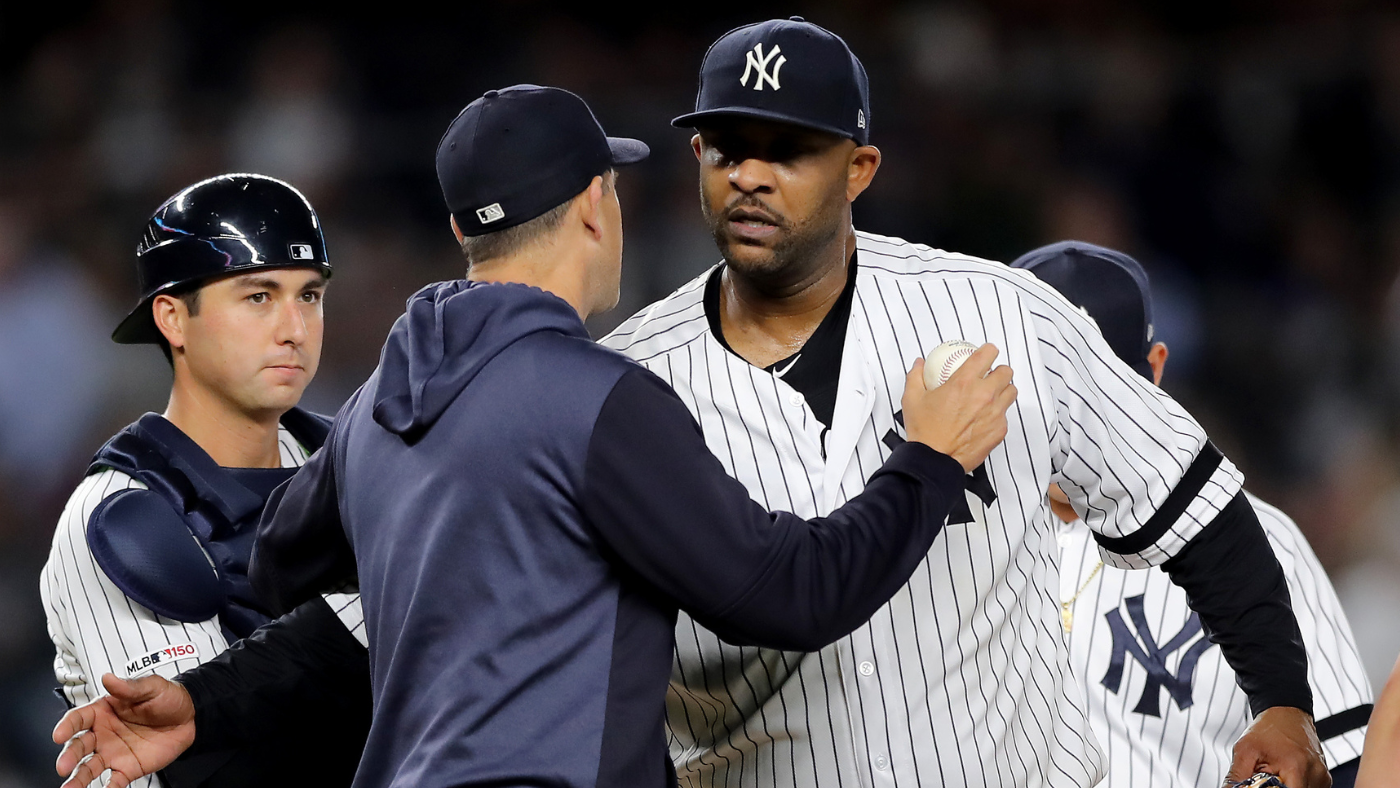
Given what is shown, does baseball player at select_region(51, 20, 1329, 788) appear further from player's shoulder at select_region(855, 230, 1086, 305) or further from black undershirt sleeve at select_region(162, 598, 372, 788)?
black undershirt sleeve at select_region(162, 598, 372, 788)

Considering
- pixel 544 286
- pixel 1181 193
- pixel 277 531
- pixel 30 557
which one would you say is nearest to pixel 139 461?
pixel 277 531

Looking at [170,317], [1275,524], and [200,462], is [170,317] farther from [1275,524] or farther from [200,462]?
[1275,524]

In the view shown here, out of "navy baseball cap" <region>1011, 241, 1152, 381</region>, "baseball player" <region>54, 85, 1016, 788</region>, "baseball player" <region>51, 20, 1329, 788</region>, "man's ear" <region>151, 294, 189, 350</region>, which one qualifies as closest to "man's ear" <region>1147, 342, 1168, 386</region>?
"navy baseball cap" <region>1011, 241, 1152, 381</region>

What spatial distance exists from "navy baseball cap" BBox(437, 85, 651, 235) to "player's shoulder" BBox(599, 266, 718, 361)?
1.45 feet

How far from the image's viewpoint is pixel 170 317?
116 inches

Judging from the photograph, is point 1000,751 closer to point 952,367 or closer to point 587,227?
point 952,367

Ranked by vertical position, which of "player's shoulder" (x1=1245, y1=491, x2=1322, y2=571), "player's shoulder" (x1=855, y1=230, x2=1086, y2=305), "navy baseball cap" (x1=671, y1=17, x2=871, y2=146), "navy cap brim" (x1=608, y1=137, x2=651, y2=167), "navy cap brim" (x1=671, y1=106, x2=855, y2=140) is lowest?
"player's shoulder" (x1=1245, y1=491, x2=1322, y2=571)

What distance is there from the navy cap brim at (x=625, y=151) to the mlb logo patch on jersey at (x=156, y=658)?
3.87 ft

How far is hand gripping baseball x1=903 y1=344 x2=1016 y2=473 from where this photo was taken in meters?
2.13

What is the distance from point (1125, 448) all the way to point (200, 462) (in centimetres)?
172

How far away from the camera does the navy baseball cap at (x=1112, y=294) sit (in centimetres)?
335

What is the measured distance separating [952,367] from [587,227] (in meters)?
0.60

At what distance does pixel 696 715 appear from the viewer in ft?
8.50

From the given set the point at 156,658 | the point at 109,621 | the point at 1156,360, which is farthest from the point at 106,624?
the point at 1156,360
